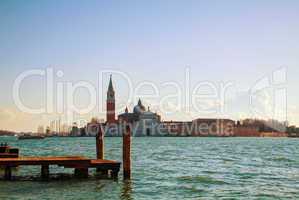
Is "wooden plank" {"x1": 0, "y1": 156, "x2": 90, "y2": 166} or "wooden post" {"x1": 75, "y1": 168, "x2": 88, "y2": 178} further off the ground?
"wooden plank" {"x1": 0, "y1": 156, "x2": 90, "y2": 166}

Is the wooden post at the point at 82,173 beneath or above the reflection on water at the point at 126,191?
above

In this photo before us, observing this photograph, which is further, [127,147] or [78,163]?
[78,163]

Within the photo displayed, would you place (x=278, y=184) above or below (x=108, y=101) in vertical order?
below

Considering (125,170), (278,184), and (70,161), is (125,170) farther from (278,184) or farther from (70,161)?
(278,184)

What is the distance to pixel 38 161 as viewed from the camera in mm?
24281

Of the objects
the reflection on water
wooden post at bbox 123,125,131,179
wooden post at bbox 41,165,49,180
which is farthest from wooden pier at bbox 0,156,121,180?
the reflection on water

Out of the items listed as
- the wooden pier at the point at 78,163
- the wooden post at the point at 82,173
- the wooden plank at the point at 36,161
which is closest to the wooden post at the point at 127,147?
the wooden pier at the point at 78,163

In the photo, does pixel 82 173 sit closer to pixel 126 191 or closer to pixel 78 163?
pixel 78 163

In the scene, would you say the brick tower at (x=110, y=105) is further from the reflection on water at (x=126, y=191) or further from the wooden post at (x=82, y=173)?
the reflection on water at (x=126, y=191)

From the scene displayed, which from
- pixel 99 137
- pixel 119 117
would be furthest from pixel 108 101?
pixel 99 137

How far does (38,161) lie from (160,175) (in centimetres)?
798

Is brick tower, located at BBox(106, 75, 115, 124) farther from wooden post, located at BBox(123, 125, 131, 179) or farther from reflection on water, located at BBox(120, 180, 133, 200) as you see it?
reflection on water, located at BBox(120, 180, 133, 200)

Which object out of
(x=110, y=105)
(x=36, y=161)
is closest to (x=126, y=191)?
(x=36, y=161)

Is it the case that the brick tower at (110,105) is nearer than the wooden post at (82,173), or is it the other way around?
the wooden post at (82,173)
